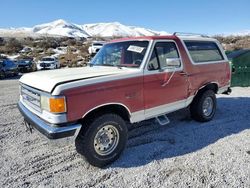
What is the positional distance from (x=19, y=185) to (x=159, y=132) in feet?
9.66

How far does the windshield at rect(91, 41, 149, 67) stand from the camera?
4504mm

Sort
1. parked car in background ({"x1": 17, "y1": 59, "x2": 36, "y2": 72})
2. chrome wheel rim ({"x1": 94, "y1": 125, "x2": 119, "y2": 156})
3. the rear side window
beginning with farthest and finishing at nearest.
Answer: parked car in background ({"x1": 17, "y1": 59, "x2": 36, "y2": 72}) → the rear side window → chrome wheel rim ({"x1": 94, "y1": 125, "x2": 119, "y2": 156})

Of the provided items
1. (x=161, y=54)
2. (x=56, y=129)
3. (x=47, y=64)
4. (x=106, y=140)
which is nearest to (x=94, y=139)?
(x=106, y=140)

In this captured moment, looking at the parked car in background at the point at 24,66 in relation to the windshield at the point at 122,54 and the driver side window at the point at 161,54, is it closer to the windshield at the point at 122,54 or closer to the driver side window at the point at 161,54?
the windshield at the point at 122,54

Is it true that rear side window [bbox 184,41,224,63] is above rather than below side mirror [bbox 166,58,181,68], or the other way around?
above

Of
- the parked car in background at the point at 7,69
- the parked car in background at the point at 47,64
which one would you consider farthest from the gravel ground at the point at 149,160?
the parked car in background at the point at 47,64

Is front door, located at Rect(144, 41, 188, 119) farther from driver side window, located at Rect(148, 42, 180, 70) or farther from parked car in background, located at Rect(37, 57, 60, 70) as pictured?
parked car in background, located at Rect(37, 57, 60, 70)

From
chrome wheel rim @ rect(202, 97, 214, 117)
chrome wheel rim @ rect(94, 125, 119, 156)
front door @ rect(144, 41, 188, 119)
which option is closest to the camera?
chrome wheel rim @ rect(94, 125, 119, 156)

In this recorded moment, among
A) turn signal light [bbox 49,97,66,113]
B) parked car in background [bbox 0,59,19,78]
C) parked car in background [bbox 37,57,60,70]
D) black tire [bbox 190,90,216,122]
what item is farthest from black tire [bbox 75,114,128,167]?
parked car in background [bbox 37,57,60,70]

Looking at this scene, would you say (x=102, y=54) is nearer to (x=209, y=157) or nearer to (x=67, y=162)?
(x=67, y=162)

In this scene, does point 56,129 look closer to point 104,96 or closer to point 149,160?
point 104,96

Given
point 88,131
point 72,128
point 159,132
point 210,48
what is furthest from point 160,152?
point 210,48

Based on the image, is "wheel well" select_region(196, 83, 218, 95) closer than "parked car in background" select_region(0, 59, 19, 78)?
Yes

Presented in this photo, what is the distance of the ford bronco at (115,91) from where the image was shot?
11.5 feet
